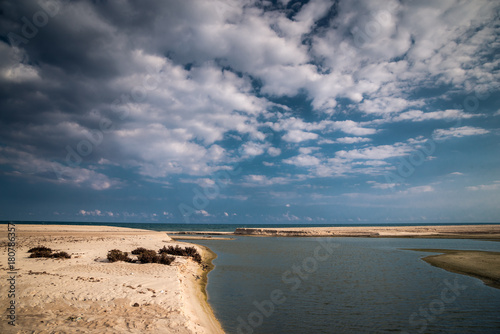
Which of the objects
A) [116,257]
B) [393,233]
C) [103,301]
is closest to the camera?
[103,301]

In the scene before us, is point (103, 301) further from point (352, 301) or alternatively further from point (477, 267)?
point (477, 267)

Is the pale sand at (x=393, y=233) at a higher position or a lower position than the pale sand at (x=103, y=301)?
lower

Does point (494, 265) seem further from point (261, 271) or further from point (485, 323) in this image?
point (261, 271)

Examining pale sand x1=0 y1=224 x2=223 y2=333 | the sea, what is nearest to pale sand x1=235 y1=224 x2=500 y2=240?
the sea

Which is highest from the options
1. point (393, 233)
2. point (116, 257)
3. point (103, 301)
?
point (116, 257)

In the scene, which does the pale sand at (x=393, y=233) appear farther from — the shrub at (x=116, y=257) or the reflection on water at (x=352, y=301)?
the shrub at (x=116, y=257)

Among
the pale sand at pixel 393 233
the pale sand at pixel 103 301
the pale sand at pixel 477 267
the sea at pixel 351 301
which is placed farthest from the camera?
the pale sand at pixel 393 233

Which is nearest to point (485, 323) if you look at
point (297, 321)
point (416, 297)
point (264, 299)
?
point (416, 297)

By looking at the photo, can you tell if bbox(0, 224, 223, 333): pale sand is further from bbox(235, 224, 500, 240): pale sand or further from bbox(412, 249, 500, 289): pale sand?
bbox(235, 224, 500, 240): pale sand

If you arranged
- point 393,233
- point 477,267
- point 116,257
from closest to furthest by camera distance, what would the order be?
1. point 116,257
2. point 477,267
3. point 393,233

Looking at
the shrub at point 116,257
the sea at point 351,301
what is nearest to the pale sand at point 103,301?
the sea at point 351,301

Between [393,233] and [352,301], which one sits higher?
[352,301]

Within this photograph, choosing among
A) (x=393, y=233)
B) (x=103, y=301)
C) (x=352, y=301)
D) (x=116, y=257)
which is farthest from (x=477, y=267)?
(x=393, y=233)

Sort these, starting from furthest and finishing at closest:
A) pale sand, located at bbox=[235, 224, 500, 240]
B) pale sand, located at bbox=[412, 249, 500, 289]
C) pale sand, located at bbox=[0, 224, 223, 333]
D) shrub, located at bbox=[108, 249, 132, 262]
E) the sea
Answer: pale sand, located at bbox=[235, 224, 500, 240] < shrub, located at bbox=[108, 249, 132, 262] < pale sand, located at bbox=[412, 249, 500, 289] < the sea < pale sand, located at bbox=[0, 224, 223, 333]
